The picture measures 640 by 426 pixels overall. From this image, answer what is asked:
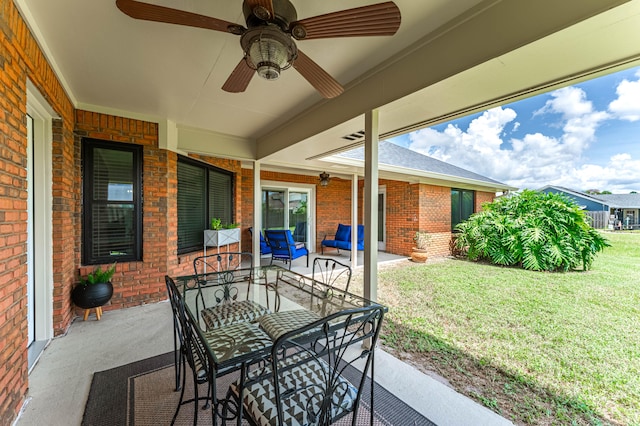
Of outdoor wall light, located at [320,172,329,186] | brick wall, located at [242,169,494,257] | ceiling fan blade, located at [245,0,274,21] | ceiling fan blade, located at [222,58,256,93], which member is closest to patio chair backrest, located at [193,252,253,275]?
brick wall, located at [242,169,494,257]

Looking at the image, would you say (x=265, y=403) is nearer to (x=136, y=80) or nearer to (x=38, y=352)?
(x=38, y=352)

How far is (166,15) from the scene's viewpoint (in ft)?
3.97

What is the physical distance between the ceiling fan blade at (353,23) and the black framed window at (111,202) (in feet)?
10.5

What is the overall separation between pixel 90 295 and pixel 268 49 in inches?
131

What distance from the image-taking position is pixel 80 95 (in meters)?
2.84

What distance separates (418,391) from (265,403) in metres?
1.32

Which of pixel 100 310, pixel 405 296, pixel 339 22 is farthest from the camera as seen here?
pixel 405 296

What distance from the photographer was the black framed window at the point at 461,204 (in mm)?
8398

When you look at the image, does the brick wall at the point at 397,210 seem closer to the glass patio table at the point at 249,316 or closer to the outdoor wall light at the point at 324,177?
the outdoor wall light at the point at 324,177

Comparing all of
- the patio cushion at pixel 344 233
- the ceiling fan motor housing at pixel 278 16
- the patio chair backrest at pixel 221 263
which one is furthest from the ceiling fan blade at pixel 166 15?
the patio cushion at pixel 344 233

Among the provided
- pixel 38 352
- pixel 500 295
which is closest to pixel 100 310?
pixel 38 352

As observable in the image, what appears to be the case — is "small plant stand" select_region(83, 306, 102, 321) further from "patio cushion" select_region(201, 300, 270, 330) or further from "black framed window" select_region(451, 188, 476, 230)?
"black framed window" select_region(451, 188, 476, 230)

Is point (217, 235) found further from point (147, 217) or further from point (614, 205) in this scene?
point (614, 205)

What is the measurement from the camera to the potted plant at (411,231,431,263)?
666 centimetres
